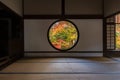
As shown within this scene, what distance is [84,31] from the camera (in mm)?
10633

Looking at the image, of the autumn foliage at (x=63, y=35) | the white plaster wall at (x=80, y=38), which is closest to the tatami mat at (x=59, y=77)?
the white plaster wall at (x=80, y=38)

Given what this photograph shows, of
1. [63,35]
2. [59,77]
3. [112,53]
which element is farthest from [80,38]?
[59,77]

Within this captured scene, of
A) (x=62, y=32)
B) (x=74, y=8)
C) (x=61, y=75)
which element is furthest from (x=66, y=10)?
(x=61, y=75)

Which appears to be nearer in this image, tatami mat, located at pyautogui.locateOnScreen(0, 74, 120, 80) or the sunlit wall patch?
tatami mat, located at pyautogui.locateOnScreen(0, 74, 120, 80)

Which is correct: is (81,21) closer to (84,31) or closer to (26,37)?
(84,31)

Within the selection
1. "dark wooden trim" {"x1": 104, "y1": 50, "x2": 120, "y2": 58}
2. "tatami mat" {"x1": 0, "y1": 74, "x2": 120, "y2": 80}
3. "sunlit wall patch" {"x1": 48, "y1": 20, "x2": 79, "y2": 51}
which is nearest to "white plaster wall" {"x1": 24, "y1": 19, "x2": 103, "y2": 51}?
"sunlit wall patch" {"x1": 48, "y1": 20, "x2": 79, "y2": 51}

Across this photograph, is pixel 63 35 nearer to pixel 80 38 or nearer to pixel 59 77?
pixel 80 38

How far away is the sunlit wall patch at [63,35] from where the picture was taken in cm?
1065

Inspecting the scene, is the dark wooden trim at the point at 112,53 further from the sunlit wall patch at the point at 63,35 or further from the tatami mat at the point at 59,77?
the tatami mat at the point at 59,77

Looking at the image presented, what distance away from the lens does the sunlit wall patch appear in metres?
10.6

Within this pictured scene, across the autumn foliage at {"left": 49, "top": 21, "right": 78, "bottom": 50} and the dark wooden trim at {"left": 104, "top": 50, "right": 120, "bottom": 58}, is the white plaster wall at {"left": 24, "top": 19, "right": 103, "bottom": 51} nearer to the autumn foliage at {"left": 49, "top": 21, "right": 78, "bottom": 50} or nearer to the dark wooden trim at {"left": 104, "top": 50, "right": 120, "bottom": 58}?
the autumn foliage at {"left": 49, "top": 21, "right": 78, "bottom": 50}

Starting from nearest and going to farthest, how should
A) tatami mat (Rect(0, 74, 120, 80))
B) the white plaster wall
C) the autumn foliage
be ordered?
tatami mat (Rect(0, 74, 120, 80))
the white plaster wall
the autumn foliage

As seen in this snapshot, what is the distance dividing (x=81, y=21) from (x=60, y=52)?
1.67 metres

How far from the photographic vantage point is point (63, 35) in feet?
36.0
